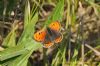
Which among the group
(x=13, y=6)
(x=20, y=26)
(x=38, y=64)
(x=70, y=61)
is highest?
(x=13, y=6)

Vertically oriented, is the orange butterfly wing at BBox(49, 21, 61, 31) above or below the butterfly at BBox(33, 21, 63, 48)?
above

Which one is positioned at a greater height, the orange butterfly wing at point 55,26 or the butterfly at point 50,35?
the orange butterfly wing at point 55,26

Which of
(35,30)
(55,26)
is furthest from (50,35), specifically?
(35,30)

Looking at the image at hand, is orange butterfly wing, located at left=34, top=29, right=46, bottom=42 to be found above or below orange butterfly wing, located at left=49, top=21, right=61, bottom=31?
below

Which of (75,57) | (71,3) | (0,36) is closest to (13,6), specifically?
(0,36)

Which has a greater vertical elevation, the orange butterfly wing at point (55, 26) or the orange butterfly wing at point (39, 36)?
the orange butterfly wing at point (55, 26)

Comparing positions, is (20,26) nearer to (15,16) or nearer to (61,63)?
(15,16)
